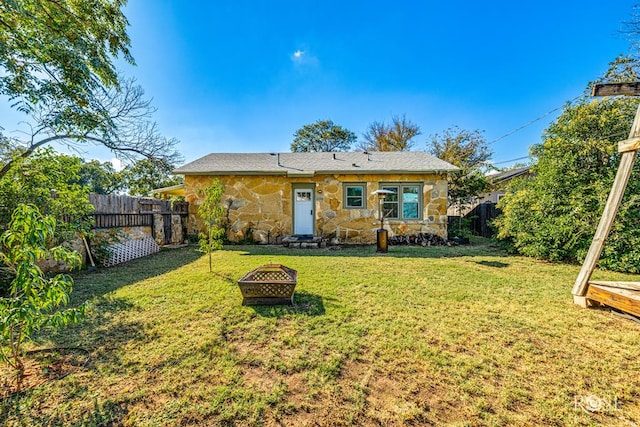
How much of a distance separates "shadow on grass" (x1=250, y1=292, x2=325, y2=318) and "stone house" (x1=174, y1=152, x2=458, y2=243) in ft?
20.2

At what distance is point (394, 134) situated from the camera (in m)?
20.3

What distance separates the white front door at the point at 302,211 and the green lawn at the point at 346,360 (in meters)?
5.69

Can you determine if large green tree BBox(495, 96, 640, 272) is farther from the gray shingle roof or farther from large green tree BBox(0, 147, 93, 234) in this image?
large green tree BBox(0, 147, 93, 234)

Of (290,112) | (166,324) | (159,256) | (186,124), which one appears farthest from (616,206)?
(290,112)

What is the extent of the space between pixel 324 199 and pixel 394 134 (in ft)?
43.1


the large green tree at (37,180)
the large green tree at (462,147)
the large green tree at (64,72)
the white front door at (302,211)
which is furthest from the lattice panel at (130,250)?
the large green tree at (462,147)

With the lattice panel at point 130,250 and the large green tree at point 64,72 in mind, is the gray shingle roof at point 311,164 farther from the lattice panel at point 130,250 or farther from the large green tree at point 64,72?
the large green tree at point 64,72

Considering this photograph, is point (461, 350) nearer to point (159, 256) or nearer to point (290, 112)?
point (159, 256)

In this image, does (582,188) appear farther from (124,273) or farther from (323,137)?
(323,137)

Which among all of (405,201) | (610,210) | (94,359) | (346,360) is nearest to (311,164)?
(405,201)

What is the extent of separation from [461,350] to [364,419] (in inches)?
54.3

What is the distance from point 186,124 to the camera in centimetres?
1106

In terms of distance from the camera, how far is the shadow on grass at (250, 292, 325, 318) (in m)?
3.39

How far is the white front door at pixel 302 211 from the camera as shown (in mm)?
10195
